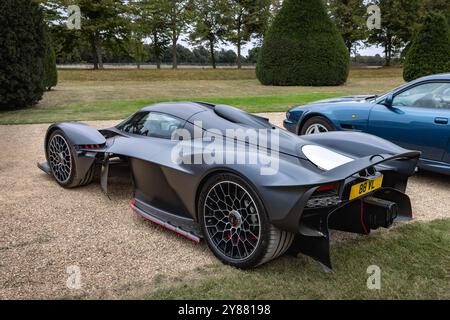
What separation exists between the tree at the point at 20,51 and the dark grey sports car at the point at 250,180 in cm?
807

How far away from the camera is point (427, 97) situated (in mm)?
5113

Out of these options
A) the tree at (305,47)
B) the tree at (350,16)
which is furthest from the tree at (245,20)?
the tree at (305,47)

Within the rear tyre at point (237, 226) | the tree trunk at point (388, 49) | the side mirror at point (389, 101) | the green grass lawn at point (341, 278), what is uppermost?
the tree trunk at point (388, 49)

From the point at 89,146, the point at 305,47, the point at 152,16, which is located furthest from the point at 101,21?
the point at 89,146

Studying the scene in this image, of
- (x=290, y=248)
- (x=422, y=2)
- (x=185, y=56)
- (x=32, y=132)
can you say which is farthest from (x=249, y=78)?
(x=185, y=56)

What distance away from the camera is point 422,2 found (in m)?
37.6

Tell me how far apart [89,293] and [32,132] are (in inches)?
271

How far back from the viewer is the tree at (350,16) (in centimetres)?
3684

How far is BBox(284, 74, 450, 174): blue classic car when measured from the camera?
15.9 ft

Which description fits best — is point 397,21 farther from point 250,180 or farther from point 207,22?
point 250,180

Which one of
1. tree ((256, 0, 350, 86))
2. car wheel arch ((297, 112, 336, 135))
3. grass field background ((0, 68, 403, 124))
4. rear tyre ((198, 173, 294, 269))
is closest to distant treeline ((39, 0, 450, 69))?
grass field background ((0, 68, 403, 124))

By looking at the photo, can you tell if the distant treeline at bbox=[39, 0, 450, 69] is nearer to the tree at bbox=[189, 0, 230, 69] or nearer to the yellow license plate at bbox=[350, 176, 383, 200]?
the tree at bbox=[189, 0, 230, 69]

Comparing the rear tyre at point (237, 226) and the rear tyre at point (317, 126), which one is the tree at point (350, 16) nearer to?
the rear tyre at point (317, 126)
